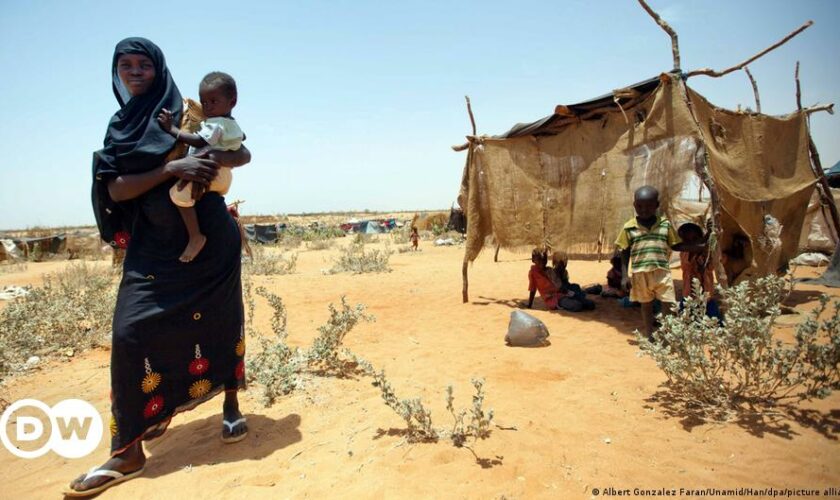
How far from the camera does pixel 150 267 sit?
2.16 metres

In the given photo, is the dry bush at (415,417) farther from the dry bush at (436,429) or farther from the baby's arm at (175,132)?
the baby's arm at (175,132)

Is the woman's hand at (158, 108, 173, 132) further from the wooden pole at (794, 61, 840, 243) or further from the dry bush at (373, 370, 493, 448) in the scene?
the wooden pole at (794, 61, 840, 243)

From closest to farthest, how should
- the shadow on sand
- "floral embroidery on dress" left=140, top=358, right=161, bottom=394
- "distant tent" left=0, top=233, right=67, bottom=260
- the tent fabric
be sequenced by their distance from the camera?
"floral embroidery on dress" left=140, top=358, right=161, bottom=394 < the shadow on sand < the tent fabric < "distant tent" left=0, top=233, right=67, bottom=260

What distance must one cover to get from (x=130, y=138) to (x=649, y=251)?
12.8 ft

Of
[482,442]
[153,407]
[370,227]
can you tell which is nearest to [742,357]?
[482,442]

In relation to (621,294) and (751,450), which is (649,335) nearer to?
(751,450)

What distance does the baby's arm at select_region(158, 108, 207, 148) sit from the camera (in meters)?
2.12

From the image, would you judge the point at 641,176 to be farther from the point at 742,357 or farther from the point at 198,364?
the point at 198,364

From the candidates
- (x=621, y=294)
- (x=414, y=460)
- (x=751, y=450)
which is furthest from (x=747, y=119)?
(x=414, y=460)

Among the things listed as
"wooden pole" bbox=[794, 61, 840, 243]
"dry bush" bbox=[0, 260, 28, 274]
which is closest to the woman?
"wooden pole" bbox=[794, 61, 840, 243]

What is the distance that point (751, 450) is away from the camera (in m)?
2.21

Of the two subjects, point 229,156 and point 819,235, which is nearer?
point 229,156

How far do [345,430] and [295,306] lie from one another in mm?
4160

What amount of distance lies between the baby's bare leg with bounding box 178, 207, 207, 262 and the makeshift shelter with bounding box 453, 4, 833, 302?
4.26 m
